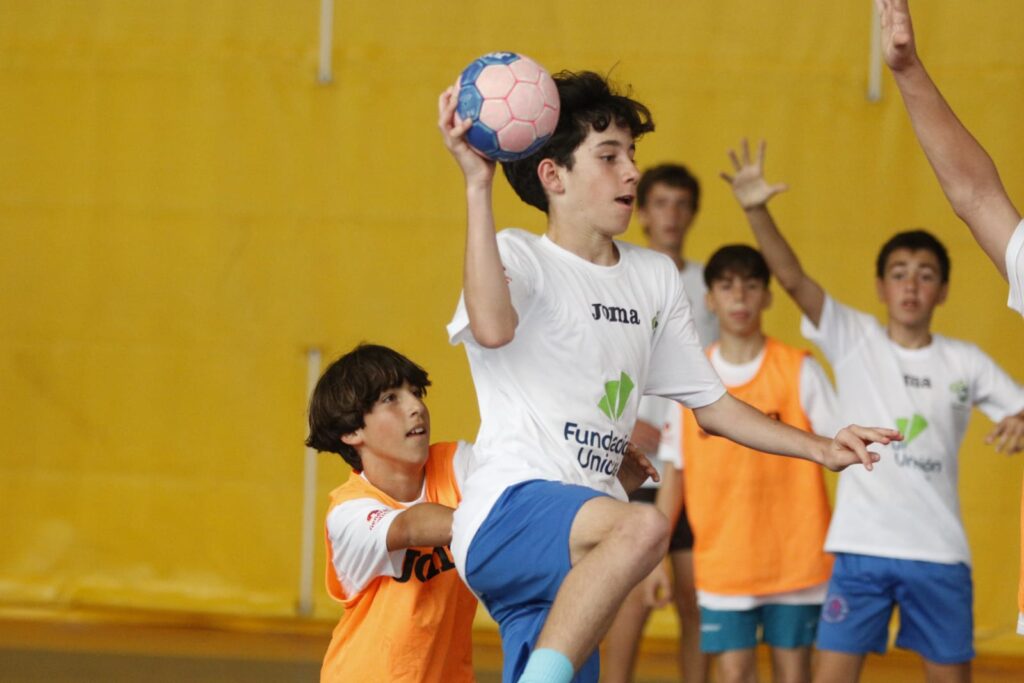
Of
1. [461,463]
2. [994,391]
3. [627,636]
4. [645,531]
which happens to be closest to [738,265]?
[994,391]

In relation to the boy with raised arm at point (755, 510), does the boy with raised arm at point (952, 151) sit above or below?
above

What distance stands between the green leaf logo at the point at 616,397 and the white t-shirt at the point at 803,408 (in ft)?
5.94

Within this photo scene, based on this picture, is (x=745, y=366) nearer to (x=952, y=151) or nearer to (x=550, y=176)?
(x=550, y=176)

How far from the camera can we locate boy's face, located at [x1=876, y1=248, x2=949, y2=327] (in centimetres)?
478

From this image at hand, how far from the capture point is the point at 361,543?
331 centimetres

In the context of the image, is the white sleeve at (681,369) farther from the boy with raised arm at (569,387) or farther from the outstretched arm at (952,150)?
the outstretched arm at (952,150)

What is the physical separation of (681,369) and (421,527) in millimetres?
720

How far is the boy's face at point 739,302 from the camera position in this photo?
5012 mm

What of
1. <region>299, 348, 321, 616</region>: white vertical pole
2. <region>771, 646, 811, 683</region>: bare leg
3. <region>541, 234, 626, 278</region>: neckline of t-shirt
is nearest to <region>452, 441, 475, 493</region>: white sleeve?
<region>541, 234, 626, 278</region>: neckline of t-shirt

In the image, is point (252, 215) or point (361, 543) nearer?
point (361, 543)

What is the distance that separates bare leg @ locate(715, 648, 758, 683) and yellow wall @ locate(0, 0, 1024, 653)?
6.35 ft

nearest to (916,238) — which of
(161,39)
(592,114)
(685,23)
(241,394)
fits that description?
(592,114)

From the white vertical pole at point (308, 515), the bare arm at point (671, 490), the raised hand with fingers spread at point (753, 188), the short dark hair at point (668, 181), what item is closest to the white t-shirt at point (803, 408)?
the bare arm at point (671, 490)

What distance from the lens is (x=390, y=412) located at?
139 inches
